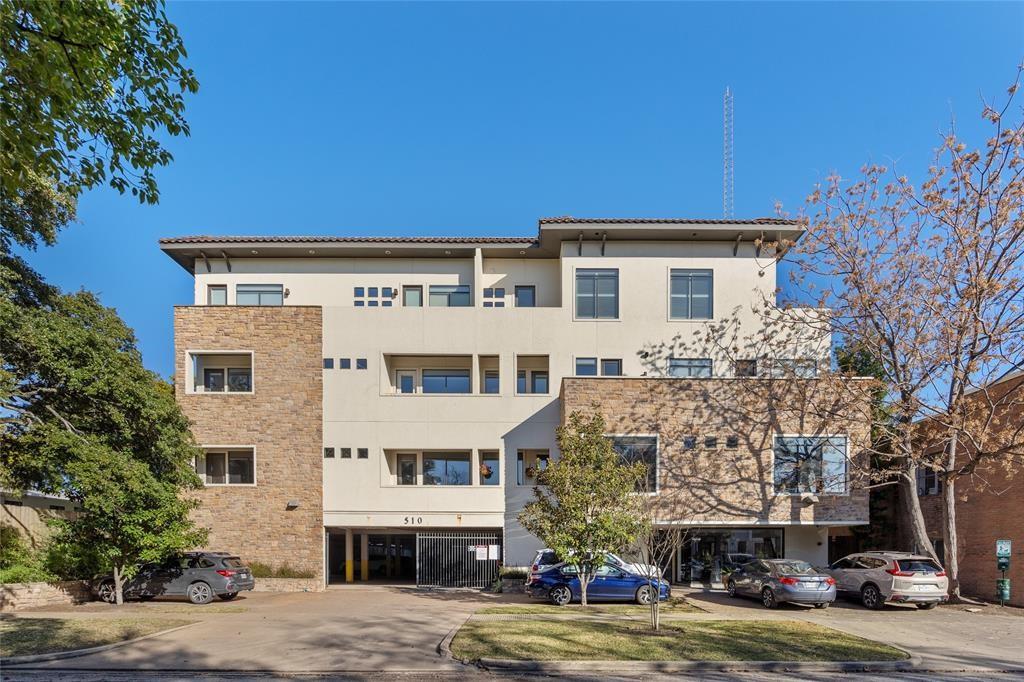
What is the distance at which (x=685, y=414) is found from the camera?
23.1 metres

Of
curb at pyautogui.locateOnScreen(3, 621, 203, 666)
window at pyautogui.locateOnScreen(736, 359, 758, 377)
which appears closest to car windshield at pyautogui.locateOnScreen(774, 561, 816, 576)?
window at pyautogui.locateOnScreen(736, 359, 758, 377)

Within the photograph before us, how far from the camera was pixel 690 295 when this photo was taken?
25.6 m

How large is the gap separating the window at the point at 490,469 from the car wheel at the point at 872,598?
1218 cm

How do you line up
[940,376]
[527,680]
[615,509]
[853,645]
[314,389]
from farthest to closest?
[314,389], [940,376], [615,509], [853,645], [527,680]

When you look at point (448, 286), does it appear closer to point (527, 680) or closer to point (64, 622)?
point (64, 622)

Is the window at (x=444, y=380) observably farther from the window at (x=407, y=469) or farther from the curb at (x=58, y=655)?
the curb at (x=58, y=655)

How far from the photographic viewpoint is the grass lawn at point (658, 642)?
11.4 meters

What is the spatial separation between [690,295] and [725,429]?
17.8ft

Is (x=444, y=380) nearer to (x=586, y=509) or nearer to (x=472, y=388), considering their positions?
(x=472, y=388)

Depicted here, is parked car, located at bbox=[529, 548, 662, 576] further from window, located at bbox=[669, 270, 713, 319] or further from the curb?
the curb

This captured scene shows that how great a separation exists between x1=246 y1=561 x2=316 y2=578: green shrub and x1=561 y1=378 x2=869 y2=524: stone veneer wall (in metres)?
10.7

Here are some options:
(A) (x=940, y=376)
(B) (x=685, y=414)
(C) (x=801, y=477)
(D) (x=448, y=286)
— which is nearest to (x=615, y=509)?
(B) (x=685, y=414)

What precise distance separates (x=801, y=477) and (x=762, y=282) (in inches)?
290

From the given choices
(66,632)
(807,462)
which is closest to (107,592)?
(66,632)
